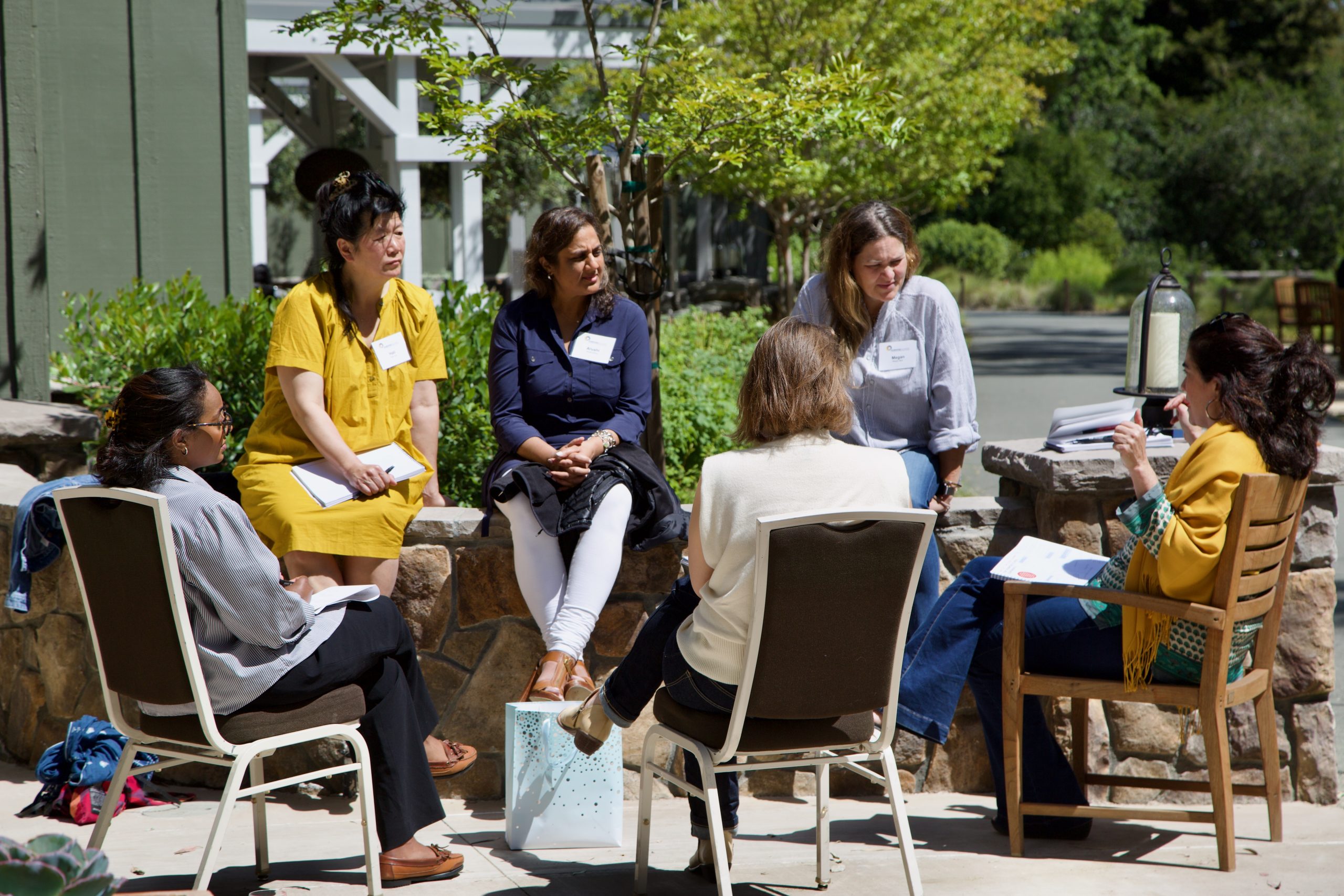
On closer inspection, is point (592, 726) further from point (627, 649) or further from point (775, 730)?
point (627, 649)

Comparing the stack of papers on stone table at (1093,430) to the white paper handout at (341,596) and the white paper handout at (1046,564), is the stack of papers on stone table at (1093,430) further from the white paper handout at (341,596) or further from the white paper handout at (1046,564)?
the white paper handout at (341,596)

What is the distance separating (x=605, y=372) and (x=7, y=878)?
102 inches

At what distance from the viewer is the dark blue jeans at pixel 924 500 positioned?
3699mm

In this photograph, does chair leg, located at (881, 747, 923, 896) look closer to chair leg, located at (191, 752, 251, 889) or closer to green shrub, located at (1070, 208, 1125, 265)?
chair leg, located at (191, 752, 251, 889)

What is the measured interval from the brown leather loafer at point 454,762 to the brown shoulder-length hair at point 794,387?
4.20 feet

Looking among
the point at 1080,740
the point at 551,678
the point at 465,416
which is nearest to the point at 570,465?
the point at 551,678

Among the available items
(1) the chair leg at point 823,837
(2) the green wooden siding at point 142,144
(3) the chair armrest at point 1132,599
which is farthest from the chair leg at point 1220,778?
(2) the green wooden siding at point 142,144

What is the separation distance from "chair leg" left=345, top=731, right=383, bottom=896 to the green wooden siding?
427cm

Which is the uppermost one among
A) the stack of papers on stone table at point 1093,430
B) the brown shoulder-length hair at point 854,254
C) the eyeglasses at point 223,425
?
the brown shoulder-length hair at point 854,254

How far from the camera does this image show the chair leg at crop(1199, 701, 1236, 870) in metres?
3.12

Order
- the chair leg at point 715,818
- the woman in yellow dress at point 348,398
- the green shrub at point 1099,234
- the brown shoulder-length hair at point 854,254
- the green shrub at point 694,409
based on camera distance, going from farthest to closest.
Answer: the green shrub at point 1099,234 → the green shrub at point 694,409 → the brown shoulder-length hair at point 854,254 → the woman in yellow dress at point 348,398 → the chair leg at point 715,818

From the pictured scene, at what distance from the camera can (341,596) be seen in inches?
118

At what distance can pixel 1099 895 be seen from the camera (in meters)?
3.07

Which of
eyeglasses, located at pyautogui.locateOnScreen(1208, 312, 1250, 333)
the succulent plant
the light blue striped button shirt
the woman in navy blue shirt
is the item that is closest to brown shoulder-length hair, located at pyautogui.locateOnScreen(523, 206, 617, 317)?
the woman in navy blue shirt
